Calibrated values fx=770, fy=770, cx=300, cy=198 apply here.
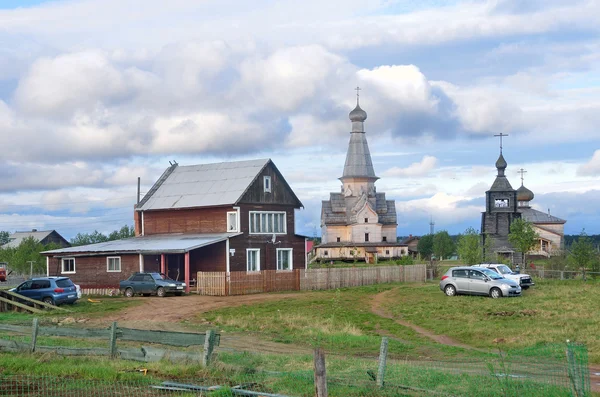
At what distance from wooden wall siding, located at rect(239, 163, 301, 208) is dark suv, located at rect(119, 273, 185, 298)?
9.49 meters

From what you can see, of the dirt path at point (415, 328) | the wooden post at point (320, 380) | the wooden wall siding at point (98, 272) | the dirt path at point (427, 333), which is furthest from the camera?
the wooden wall siding at point (98, 272)

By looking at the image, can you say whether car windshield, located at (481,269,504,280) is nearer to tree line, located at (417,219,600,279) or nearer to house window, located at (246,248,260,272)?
house window, located at (246,248,260,272)

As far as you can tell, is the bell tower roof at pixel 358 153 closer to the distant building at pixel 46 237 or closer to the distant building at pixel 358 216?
the distant building at pixel 358 216

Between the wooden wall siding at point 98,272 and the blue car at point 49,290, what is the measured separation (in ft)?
30.4

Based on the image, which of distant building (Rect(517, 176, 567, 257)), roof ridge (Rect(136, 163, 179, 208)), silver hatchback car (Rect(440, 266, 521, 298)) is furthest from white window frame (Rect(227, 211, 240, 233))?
distant building (Rect(517, 176, 567, 257))

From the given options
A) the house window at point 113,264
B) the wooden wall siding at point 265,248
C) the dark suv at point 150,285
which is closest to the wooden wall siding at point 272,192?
the wooden wall siding at point 265,248

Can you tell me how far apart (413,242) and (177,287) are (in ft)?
341

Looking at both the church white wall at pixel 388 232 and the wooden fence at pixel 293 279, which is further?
the church white wall at pixel 388 232

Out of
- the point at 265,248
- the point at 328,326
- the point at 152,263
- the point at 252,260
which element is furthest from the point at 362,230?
the point at 328,326

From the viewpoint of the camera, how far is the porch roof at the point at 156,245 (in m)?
48.0

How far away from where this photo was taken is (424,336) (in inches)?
1135

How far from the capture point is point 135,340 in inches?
763

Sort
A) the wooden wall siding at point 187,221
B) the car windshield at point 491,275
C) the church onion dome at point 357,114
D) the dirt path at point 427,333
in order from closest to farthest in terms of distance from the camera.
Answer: the dirt path at point 427,333, the car windshield at point 491,275, the wooden wall siding at point 187,221, the church onion dome at point 357,114

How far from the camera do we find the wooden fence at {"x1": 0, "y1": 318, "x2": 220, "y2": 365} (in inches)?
707
